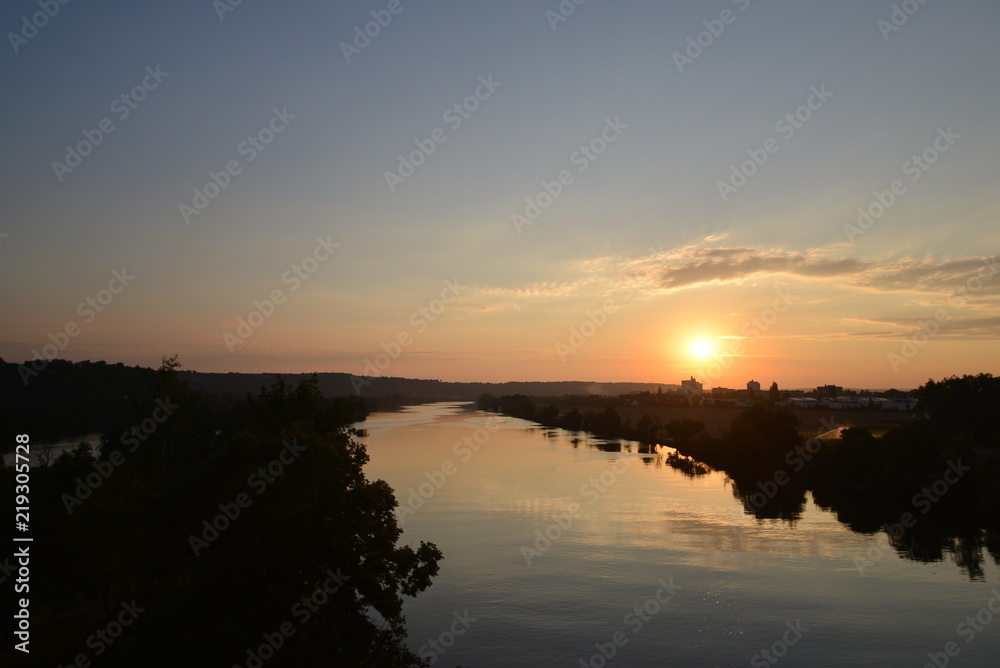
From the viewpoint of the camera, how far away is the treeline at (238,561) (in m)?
17.1

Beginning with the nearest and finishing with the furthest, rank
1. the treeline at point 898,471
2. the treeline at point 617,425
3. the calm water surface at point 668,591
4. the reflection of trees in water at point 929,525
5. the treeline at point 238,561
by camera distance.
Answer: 1. the treeline at point 238,561
2. the calm water surface at point 668,591
3. the reflection of trees in water at point 929,525
4. the treeline at point 898,471
5. the treeline at point 617,425

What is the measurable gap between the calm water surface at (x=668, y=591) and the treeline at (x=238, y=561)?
23.3 ft

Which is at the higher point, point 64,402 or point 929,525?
point 929,525

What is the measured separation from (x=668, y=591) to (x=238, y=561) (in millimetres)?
22597

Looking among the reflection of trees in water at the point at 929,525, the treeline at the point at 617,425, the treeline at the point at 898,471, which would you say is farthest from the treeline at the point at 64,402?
the reflection of trees in water at the point at 929,525

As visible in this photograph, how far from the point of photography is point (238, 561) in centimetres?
1750

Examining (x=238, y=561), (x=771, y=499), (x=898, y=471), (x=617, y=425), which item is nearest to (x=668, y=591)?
(x=238, y=561)

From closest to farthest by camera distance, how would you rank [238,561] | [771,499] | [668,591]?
[238,561]
[668,591]
[771,499]

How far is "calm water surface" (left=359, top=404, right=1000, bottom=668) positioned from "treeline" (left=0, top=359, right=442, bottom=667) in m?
7.10

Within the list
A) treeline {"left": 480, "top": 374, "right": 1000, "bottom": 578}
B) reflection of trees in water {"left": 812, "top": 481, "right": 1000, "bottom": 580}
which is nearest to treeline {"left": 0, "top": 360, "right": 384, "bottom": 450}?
treeline {"left": 480, "top": 374, "right": 1000, "bottom": 578}

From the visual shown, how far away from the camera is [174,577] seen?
17.5 meters

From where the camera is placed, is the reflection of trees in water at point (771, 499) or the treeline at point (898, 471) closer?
the treeline at point (898, 471)

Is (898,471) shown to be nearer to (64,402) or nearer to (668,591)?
(668,591)

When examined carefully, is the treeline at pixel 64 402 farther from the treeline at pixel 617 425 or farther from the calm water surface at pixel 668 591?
the calm water surface at pixel 668 591
